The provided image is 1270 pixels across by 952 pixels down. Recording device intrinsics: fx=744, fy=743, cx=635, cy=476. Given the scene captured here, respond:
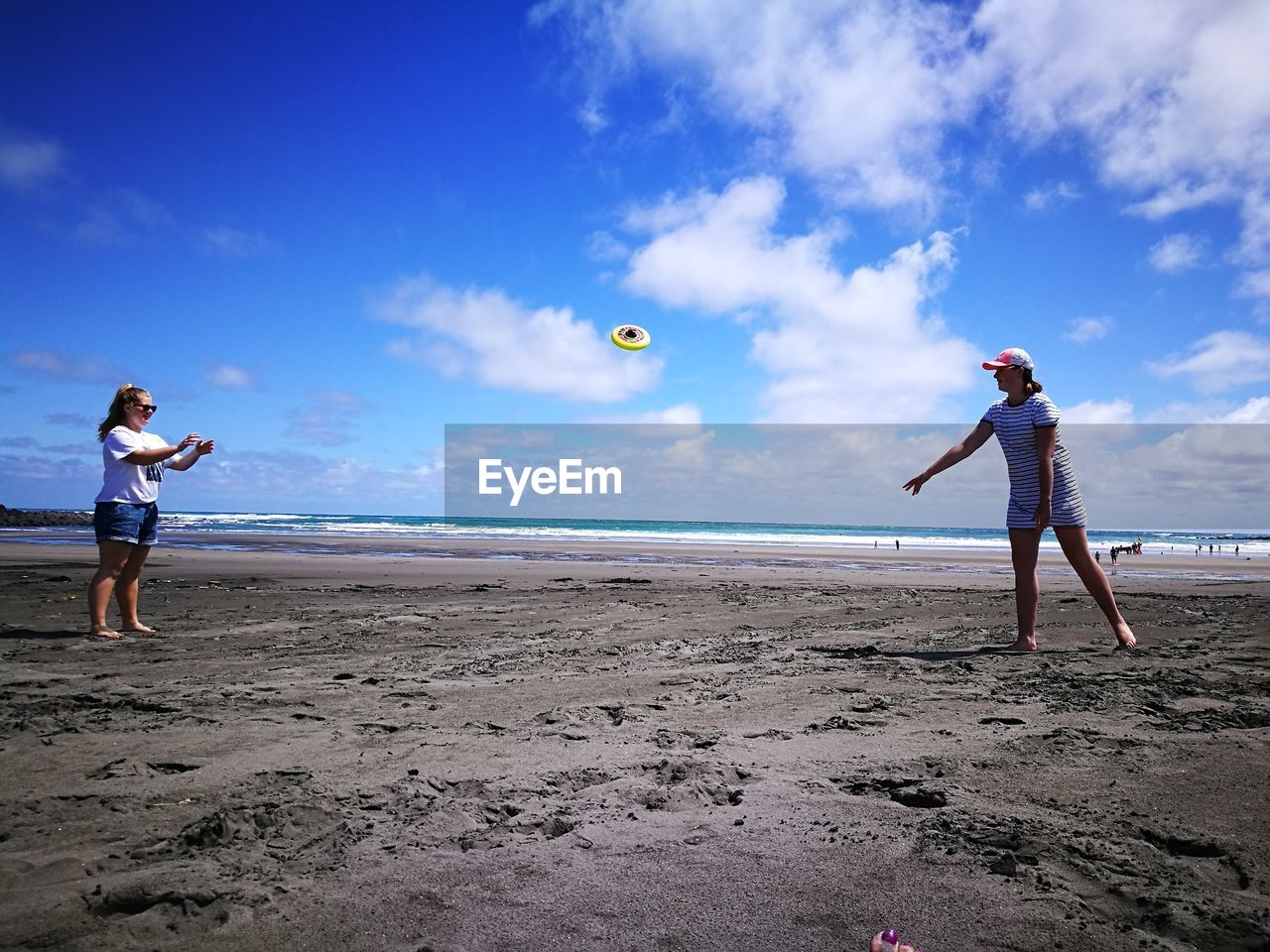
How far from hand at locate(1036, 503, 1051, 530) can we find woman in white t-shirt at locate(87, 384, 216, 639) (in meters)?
6.12

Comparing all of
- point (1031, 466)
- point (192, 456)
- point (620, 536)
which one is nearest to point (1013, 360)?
point (1031, 466)

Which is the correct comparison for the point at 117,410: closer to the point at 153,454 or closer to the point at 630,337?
the point at 153,454

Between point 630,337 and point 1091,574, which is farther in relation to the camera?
point 630,337

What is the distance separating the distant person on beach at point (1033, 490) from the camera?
16.6ft

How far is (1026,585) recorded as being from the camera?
520cm

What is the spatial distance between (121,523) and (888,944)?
6019 millimetres

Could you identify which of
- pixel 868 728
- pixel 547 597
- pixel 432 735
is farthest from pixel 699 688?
pixel 547 597

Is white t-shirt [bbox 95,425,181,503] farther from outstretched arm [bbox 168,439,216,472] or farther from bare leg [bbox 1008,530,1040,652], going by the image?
bare leg [bbox 1008,530,1040,652]

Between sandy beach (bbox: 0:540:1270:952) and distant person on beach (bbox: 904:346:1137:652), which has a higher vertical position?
distant person on beach (bbox: 904:346:1137:652)

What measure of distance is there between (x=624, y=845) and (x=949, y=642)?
4.17 metres

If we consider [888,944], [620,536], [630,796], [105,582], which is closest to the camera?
[888,944]

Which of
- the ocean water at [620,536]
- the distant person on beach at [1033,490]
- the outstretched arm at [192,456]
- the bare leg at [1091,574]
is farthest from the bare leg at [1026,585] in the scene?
the ocean water at [620,536]

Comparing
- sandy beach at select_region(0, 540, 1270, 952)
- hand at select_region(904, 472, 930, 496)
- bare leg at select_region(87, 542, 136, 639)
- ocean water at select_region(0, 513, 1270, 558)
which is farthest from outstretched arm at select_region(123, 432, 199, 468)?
ocean water at select_region(0, 513, 1270, 558)

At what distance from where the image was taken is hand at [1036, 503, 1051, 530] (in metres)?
5.04
